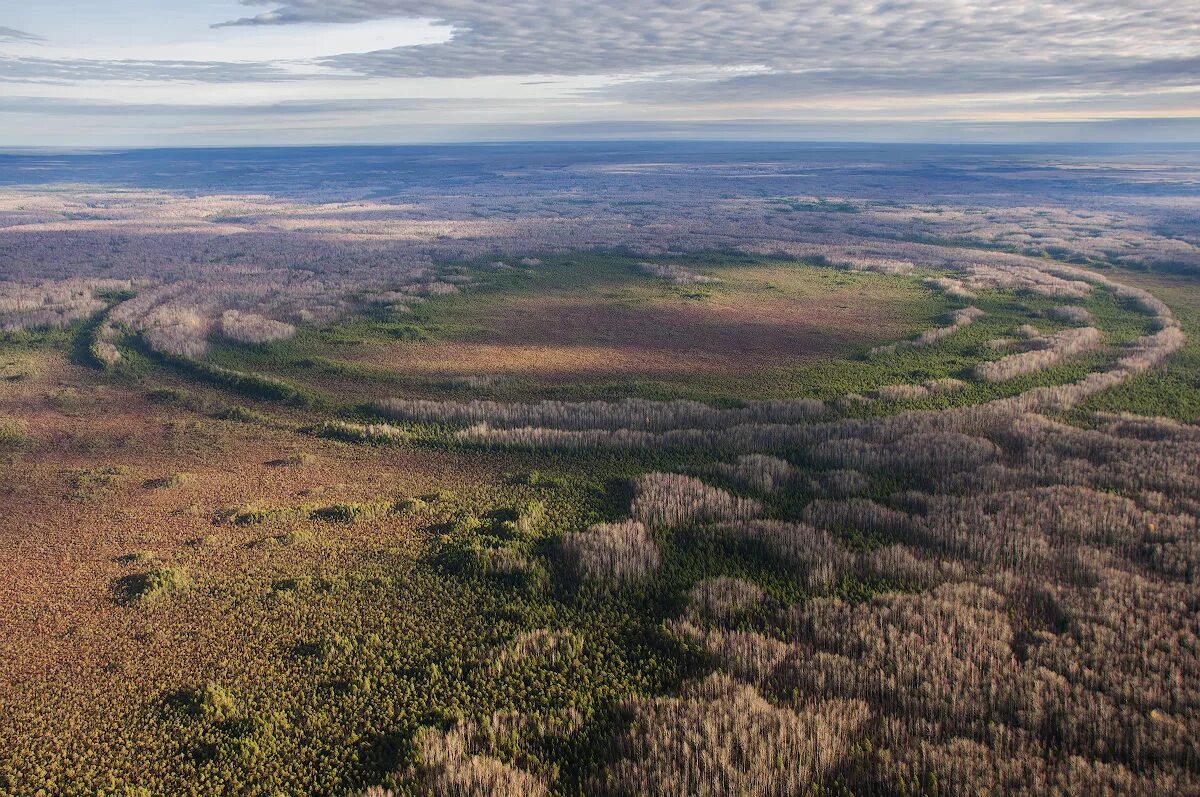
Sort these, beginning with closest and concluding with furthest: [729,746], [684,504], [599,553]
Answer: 1. [729,746]
2. [599,553]
3. [684,504]

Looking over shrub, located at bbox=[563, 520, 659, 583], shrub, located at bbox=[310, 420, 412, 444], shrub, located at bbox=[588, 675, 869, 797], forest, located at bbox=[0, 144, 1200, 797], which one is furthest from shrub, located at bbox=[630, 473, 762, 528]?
shrub, located at bbox=[310, 420, 412, 444]

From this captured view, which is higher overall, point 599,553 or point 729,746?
point 599,553

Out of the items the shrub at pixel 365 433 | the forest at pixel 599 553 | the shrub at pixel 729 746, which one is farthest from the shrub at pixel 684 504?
the shrub at pixel 365 433

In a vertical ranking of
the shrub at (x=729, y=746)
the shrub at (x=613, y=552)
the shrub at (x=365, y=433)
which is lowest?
the shrub at (x=729, y=746)

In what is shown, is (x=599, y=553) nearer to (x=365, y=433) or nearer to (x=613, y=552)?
(x=613, y=552)

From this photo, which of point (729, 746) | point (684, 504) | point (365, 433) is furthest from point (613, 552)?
point (365, 433)

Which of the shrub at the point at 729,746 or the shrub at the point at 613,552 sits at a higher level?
the shrub at the point at 613,552

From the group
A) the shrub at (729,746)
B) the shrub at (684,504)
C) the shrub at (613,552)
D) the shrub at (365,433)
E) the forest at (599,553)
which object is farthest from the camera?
the shrub at (365,433)

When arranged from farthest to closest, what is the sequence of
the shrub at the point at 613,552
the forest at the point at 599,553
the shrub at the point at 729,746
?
1. the shrub at the point at 613,552
2. the forest at the point at 599,553
3. the shrub at the point at 729,746

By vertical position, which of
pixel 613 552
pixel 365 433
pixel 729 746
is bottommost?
pixel 729 746

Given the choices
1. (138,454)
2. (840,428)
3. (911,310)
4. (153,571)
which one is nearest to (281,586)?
(153,571)

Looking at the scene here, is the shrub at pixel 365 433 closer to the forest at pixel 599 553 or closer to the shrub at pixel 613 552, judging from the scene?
the forest at pixel 599 553
